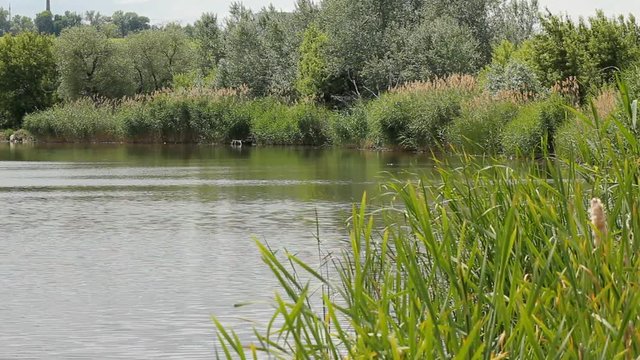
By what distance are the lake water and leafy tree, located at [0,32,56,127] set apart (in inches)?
1653

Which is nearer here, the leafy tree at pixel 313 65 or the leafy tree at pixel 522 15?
the leafy tree at pixel 313 65

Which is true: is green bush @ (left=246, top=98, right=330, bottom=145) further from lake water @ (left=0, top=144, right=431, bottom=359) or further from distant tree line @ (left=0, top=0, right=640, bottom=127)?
lake water @ (left=0, top=144, right=431, bottom=359)

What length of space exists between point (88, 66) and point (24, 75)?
659 centimetres

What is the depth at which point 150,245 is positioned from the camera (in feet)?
54.4

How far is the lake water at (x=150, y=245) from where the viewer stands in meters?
10.3

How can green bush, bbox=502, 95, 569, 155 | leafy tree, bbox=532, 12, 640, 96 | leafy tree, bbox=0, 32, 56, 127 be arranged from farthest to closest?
leafy tree, bbox=0, 32, 56, 127 → leafy tree, bbox=532, 12, 640, 96 → green bush, bbox=502, 95, 569, 155

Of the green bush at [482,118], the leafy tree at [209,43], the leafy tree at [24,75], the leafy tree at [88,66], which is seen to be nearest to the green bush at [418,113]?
the green bush at [482,118]

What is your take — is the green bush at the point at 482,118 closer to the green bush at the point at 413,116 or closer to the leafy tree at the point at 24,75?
the green bush at the point at 413,116

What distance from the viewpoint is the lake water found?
10.3m

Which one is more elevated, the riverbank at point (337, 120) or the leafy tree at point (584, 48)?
the leafy tree at point (584, 48)

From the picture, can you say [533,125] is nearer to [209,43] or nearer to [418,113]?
[418,113]

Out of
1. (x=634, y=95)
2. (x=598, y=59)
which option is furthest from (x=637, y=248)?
(x=598, y=59)

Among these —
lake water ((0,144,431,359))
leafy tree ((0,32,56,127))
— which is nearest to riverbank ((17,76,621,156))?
lake water ((0,144,431,359))

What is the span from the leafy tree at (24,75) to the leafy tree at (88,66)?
3.89 m
